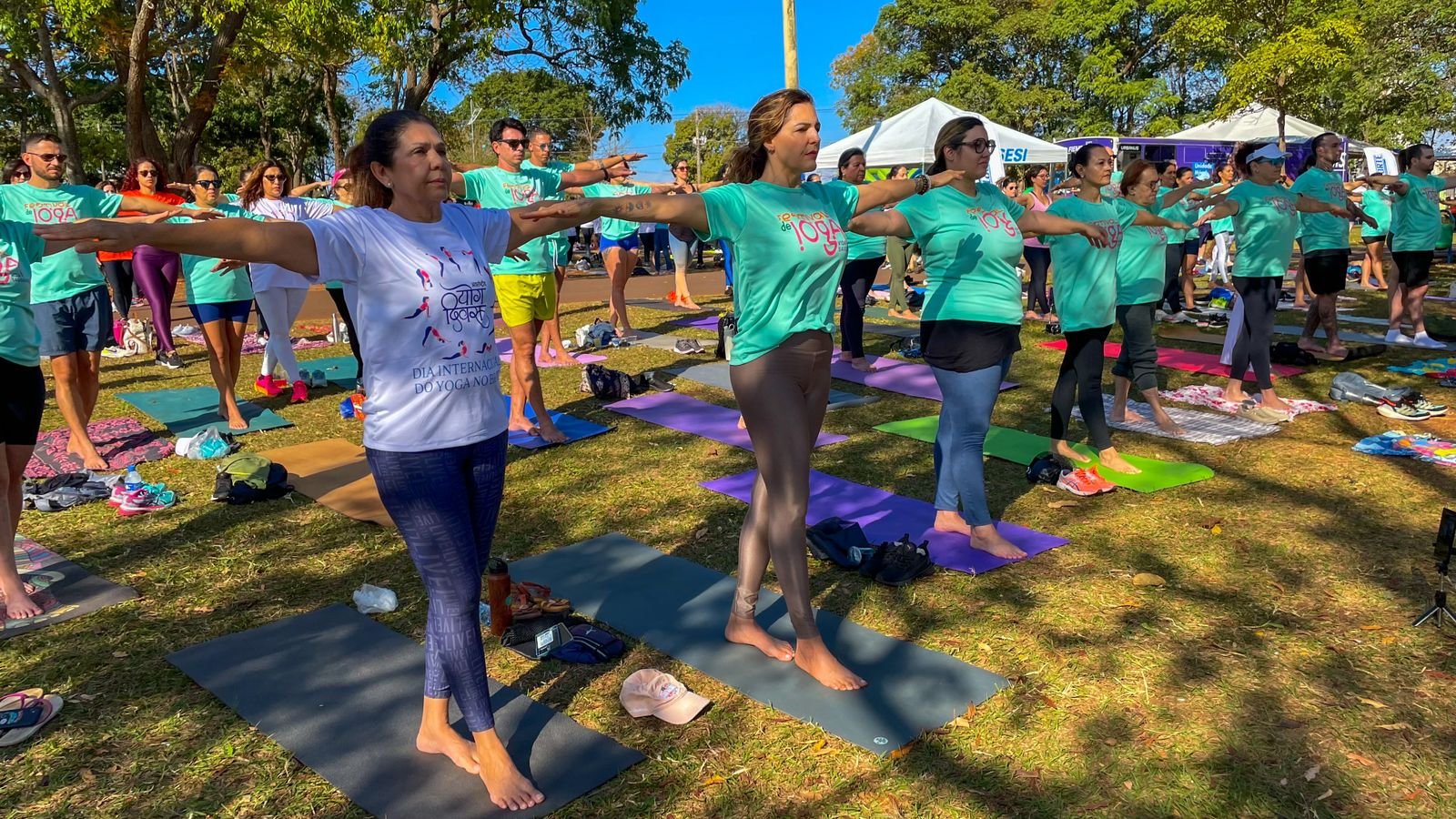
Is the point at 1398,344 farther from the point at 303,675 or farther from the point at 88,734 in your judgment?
the point at 88,734

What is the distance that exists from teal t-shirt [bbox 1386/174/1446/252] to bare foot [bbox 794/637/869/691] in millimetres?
8947

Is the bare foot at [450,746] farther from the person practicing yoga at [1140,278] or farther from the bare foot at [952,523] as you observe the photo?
the person practicing yoga at [1140,278]

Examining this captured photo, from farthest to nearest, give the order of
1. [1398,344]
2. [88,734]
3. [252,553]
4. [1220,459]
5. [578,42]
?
1. [578,42]
2. [1398,344]
3. [1220,459]
4. [252,553]
5. [88,734]

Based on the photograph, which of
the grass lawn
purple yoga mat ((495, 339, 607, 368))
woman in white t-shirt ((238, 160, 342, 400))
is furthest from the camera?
purple yoga mat ((495, 339, 607, 368))

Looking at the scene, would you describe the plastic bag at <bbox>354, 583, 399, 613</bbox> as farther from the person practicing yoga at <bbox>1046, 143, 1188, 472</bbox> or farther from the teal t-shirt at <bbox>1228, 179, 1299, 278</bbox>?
the teal t-shirt at <bbox>1228, 179, 1299, 278</bbox>

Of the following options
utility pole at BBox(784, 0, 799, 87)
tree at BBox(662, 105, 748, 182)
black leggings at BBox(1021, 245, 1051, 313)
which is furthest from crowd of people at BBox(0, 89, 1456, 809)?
tree at BBox(662, 105, 748, 182)

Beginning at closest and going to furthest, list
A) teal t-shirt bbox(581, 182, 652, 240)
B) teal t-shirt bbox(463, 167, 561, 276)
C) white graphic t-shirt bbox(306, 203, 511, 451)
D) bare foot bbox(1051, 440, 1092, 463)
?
white graphic t-shirt bbox(306, 203, 511, 451), bare foot bbox(1051, 440, 1092, 463), teal t-shirt bbox(463, 167, 561, 276), teal t-shirt bbox(581, 182, 652, 240)

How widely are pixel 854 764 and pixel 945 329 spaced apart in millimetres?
2207

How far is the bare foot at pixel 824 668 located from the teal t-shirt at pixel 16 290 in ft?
11.5

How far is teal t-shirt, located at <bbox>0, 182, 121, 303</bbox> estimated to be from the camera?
578 cm

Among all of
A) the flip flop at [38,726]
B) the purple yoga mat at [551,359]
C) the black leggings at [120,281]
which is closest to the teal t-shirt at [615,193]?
the purple yoga mat at [551,359]

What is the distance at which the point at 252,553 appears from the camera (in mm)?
4859

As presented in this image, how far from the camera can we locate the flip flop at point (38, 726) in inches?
123

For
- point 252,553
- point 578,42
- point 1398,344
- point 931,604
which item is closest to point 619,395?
point 252,553
